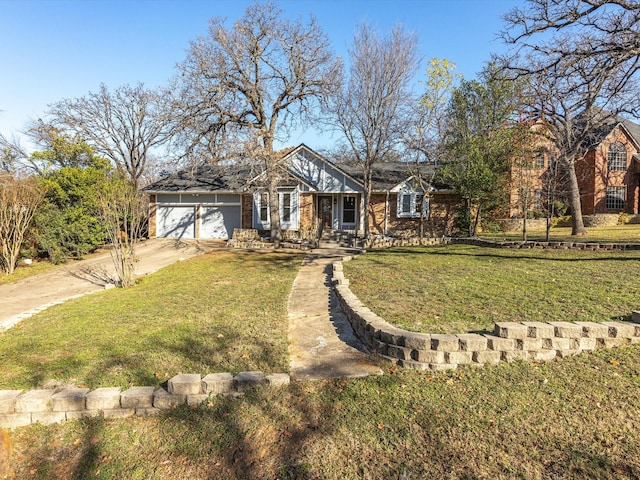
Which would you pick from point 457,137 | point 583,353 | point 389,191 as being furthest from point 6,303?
point 457,137

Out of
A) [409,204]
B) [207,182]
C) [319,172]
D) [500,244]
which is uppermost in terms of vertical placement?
[319,172]

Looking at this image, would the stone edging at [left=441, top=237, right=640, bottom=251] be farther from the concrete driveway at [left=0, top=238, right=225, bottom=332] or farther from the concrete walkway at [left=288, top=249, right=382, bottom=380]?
the concrete driveway at [left=0, top=238, right=225, bottom=332]

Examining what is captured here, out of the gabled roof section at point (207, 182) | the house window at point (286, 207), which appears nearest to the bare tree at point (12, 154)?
the gabled roof section at point (207, 182)

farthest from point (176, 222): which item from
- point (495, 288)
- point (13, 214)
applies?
point (495, 288)

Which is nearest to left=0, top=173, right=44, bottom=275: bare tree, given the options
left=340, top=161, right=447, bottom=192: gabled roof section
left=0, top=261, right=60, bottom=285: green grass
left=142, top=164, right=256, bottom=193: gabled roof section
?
left=0, top=261, right=60, bottom=285: green grass

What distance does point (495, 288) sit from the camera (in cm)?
687

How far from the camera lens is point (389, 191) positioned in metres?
19.5

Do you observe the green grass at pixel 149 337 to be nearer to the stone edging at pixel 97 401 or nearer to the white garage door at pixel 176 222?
the stone edging at pixel 97 401

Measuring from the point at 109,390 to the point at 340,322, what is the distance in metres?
3.29

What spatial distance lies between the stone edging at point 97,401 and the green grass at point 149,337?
13.9 inches

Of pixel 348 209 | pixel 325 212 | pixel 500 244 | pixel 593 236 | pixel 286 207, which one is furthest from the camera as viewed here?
pixel 325 212

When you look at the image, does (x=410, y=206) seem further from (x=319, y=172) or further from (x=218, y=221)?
(x=218, y=221)

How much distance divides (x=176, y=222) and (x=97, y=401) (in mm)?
18942

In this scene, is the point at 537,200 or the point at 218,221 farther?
the point at 218,221
